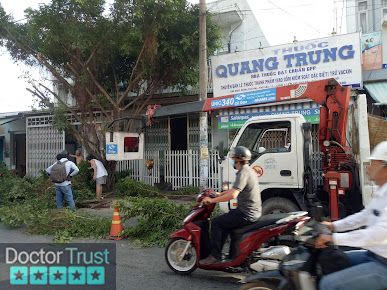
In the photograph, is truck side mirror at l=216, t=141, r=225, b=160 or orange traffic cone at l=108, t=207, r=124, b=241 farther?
orange traffic cone at l=108, t=207, r=124, b=241

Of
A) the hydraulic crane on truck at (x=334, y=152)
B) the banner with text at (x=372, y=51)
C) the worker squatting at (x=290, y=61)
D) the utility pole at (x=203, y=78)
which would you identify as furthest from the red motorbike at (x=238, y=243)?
the banner with text at (x=372, y=51)

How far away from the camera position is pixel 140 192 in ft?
38.9

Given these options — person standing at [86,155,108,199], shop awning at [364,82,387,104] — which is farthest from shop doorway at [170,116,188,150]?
shop awning at [364,82,387,104]

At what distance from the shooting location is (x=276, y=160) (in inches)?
258

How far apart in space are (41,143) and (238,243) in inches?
541

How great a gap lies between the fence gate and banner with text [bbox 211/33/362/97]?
7.33 metres

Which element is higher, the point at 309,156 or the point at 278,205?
the point at 309,156

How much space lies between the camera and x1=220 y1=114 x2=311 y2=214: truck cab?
6.43m

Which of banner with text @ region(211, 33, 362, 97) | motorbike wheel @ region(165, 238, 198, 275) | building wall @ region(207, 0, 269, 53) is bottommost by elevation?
motorbike wheel @ region(165, 238, 198, 275)

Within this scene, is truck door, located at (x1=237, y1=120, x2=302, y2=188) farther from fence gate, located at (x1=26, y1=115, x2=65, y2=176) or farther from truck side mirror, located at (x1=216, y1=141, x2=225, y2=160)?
fence gate, located at (x1=26, y1=115, x2=65, y2=176)

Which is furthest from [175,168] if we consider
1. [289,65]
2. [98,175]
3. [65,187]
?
[289,65]

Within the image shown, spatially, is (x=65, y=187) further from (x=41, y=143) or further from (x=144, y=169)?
(x=41, y=143)

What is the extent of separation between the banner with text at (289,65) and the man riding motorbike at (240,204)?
15.4ft

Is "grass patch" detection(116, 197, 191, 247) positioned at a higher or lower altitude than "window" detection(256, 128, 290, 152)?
lower
